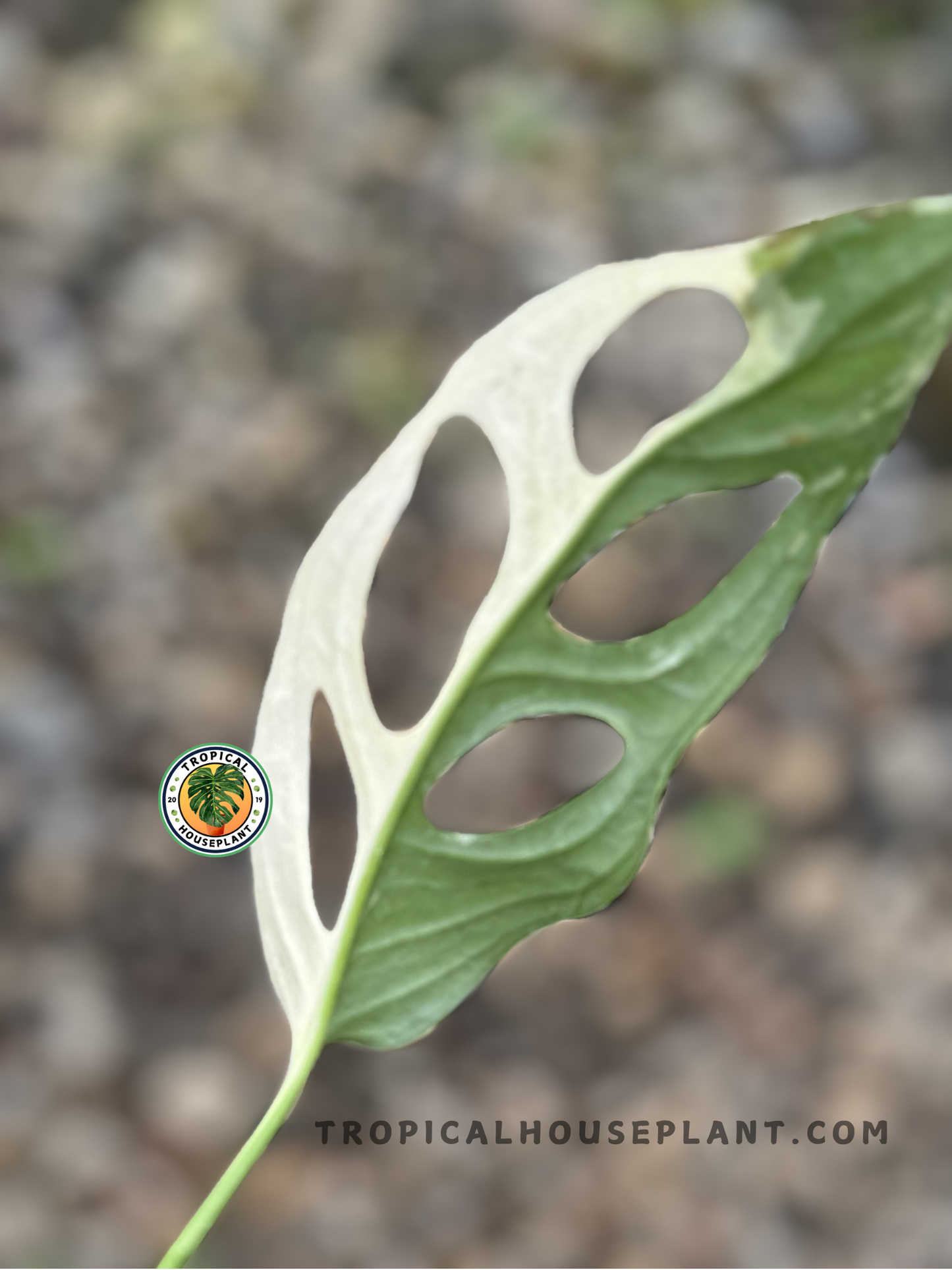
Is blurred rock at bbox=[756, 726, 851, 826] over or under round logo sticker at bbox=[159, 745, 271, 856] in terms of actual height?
under

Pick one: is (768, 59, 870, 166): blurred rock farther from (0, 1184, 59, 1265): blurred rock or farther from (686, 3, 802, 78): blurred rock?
(0, 1184, 59, 1265): blurred rock

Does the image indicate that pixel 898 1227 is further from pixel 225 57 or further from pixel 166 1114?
pixel 225 57

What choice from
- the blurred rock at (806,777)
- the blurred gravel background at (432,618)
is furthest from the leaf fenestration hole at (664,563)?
the blurred rock at (806,777)

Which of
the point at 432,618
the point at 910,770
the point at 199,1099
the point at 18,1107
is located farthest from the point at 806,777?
the point at 18,1107

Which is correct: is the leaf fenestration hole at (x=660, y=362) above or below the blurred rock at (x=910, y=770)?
above

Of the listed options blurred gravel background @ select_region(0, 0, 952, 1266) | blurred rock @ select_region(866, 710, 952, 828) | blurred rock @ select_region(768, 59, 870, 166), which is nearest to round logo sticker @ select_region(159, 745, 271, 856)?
blurred gravel background @ select_region(0, 0, 952, 1266)

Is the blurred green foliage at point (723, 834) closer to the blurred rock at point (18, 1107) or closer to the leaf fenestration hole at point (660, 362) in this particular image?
the leaf fenestration hole at point (660, 362)
